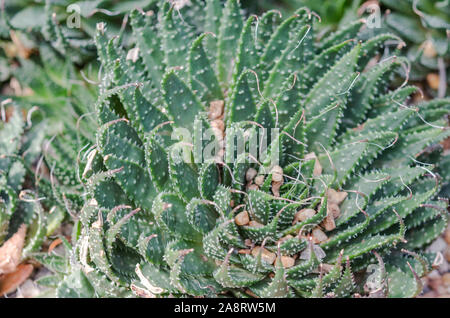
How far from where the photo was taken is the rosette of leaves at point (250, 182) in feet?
3.10

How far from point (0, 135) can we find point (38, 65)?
244 mm

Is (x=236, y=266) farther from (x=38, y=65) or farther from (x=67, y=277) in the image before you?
(x=38, y=65)

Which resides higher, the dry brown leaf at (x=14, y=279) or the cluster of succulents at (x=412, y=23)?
the cluster of succulents at (x=412, y=23)

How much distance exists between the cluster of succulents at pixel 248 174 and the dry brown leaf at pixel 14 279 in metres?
0.17

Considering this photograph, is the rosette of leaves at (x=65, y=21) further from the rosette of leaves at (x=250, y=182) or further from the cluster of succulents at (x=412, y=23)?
the cluster of succulents at (x=412, y=23)

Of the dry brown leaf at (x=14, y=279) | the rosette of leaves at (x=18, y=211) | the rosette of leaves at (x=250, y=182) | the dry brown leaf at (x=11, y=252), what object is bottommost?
the dry brown leaf at (x=14, y=279)

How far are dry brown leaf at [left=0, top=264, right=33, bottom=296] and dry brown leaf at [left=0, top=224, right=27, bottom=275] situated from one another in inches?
1.1

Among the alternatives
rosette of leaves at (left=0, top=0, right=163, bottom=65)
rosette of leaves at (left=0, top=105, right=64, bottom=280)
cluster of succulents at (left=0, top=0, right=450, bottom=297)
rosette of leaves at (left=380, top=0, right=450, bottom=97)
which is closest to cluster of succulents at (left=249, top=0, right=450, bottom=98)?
rosette of leaves at (left=380, top=0, right=450, bottom=97)

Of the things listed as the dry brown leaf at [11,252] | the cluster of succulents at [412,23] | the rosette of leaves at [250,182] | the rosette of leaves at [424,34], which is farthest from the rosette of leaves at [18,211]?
the rosette of leaves at [424,34]

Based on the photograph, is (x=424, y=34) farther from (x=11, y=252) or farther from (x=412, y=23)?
(x=11, y=252)

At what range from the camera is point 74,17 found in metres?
1.41

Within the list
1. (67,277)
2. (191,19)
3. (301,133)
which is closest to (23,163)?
(67,277)

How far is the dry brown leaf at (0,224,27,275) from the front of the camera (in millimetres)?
1228
